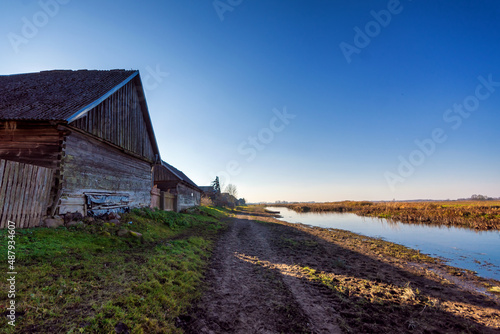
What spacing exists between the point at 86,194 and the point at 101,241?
3.37 m

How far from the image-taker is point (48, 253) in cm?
496

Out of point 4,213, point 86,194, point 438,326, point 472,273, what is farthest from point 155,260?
point 472,273

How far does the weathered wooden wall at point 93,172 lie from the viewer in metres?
8.19

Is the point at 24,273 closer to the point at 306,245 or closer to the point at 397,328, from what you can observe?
the point at 397,328

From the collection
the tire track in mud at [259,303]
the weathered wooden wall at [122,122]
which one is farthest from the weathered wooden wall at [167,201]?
the tire track in mud at [259,303]

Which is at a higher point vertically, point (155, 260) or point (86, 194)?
point (86, 194)

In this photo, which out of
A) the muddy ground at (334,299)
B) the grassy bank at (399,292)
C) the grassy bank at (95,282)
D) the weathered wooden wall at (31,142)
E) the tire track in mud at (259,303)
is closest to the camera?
the grassy bank at (95,282)

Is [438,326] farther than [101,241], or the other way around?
[101,241]

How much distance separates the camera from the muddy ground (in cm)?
390

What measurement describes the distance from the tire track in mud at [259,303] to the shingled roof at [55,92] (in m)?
7.77

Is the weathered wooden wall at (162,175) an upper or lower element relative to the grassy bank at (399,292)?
upper

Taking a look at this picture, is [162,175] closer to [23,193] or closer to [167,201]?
[167,201]

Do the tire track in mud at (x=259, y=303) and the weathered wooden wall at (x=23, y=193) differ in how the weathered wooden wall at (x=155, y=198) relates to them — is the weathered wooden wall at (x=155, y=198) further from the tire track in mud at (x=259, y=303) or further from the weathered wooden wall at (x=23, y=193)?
the tire track in mud at (x=259, y=303)

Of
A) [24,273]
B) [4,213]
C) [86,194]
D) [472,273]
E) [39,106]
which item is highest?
[39,106]
